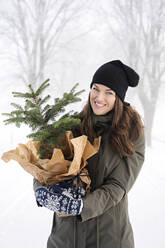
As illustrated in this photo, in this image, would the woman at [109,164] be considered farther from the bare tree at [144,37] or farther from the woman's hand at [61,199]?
the bare tree at [144,37]

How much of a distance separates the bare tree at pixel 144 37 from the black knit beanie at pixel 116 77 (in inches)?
177

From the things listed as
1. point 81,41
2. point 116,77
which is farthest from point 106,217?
point 81,41

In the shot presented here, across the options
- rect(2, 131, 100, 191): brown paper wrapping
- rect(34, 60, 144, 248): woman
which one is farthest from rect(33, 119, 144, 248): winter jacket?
rect(2, 131, 100, 191): brown paper wrapping

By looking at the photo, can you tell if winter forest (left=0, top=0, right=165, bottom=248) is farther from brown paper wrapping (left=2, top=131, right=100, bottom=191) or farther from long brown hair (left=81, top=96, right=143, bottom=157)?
brown paper wrapping (left=2, top=131, right=100, bottom=191)

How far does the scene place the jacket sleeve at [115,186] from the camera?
785 mm

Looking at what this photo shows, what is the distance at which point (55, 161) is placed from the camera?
0.75m

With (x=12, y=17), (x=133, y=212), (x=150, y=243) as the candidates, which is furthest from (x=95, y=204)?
(x=12, y=17)

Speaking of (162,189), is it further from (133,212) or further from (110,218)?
(110,218)

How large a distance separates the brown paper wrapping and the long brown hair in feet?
0.46

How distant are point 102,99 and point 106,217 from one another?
55 cm

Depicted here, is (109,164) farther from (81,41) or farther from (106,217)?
(81,41)

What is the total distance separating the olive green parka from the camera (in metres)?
0.91

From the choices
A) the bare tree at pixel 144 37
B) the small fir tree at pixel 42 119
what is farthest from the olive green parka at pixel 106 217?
the bare tree at pixel 144 37

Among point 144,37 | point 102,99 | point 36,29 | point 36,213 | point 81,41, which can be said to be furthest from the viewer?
point 81,41
